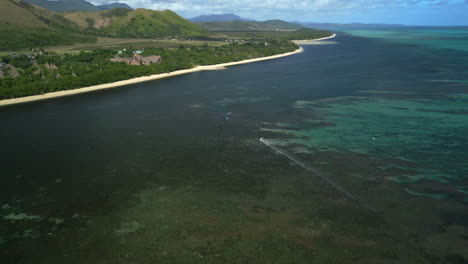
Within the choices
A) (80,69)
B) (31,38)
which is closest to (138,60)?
(80,69)

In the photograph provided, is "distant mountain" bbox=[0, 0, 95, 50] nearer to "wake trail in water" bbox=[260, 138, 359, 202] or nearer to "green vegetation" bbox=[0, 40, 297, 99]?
"green vegetation" bbox=[0, 40, 297, 99]

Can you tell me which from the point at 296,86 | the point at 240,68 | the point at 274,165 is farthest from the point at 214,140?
the point at 240,68

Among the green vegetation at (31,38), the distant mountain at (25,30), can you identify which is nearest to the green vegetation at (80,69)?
the green vegetation at (31,38)

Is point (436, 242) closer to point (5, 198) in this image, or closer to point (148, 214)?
point (148, 214)

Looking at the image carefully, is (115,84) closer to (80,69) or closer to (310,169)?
(80,69)

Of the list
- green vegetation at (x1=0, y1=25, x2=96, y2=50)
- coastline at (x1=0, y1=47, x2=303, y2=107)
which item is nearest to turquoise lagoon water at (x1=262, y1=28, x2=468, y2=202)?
coastline at (x1=0, y1=47, x2=303, y2=107)

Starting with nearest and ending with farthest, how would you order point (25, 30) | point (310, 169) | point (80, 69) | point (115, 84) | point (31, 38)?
1. point (310, 169)
2. point (115, 84)
3. point (80, 69)
4. point (31, 38)
5. point (25, 30)
